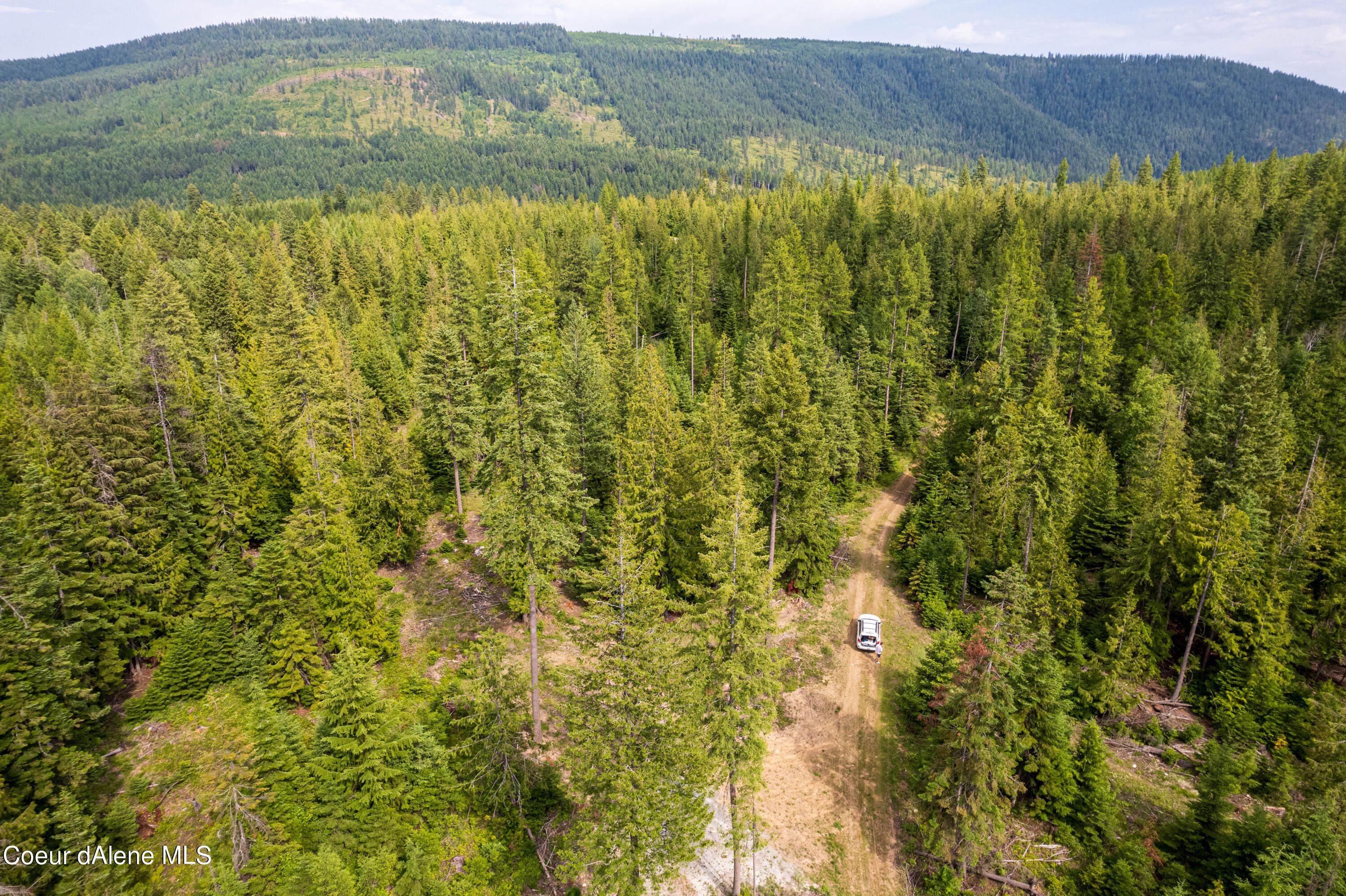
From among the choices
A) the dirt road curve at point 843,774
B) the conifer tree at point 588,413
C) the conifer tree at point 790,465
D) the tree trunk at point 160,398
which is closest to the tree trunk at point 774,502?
the conifer tree at point 790,465

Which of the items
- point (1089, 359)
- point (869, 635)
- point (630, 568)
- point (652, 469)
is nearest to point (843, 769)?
point (869, 635)

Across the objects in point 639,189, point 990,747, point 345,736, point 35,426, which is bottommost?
point 990,747

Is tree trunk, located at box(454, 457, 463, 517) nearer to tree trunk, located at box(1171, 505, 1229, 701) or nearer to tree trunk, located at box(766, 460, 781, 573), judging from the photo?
tree trunk, located at box(766, 460, 781, 573)

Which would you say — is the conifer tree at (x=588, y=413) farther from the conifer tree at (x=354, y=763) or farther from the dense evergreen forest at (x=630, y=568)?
the conifer tree at (x=354, y=763)

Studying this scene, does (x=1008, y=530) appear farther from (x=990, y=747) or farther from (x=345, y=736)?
(x=345, y=736)

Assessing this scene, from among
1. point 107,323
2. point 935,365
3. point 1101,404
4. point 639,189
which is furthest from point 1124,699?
point 639,189

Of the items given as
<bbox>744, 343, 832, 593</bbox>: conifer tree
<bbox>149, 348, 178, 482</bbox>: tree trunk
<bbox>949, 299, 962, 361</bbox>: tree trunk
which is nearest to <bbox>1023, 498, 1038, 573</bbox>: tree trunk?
<bbox>744, 343, 832, 593</bbox>: conifer tree

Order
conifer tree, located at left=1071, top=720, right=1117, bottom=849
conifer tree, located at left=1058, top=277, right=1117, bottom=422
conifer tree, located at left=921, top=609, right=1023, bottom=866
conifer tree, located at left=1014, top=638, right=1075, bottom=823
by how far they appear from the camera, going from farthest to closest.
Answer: conifer tree, located at left=1058, top=277, right=1117, bottom=422 < conifer tree, located at left=1014, top=638, right=1075, bottom=823 < conifer tree, located at left=1071, top=720, right=1117, bottom=849 < conifer tree, located at left=921, top=609, right=1023, bottom=866
